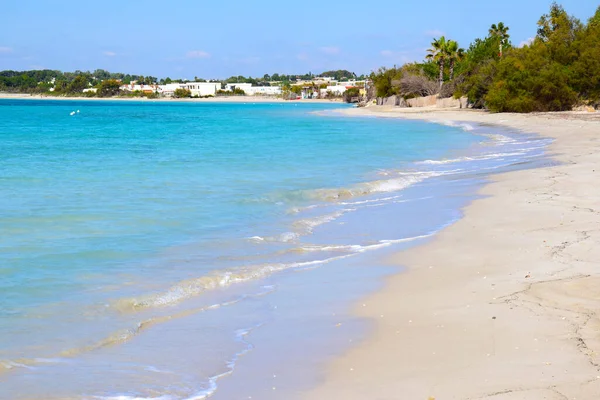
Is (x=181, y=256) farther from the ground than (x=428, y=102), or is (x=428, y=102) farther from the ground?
(x=428, y=102)

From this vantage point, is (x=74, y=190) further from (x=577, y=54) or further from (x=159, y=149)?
(x=577, y=54)

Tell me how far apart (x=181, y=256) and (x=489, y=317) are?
482 centimetres

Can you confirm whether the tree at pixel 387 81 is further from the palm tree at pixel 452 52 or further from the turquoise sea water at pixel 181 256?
the turquoise sea water at pixel 181 256

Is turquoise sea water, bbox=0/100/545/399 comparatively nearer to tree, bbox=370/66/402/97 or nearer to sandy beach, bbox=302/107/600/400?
sandy beach, bbox=302/107/600/400

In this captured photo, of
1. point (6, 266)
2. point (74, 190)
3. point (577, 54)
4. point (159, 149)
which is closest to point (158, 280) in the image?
point (6, 266)

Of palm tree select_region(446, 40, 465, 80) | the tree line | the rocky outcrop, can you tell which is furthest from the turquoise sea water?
palm tree select_region(446, 40, 465, 80)

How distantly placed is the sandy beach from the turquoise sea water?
61cm

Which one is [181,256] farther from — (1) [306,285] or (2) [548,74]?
(2) [548,74]

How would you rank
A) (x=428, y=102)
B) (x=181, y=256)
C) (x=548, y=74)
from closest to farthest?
(x=181, y=256) < (x=548, y=74) < (x=428, y=102)

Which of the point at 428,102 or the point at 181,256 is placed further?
the point at 428,102

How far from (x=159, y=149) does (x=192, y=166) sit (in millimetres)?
9374

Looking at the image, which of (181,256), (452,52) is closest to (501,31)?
(452,52)

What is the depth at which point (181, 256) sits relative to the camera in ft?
32.3

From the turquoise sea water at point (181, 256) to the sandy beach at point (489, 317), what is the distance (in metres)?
0.61
